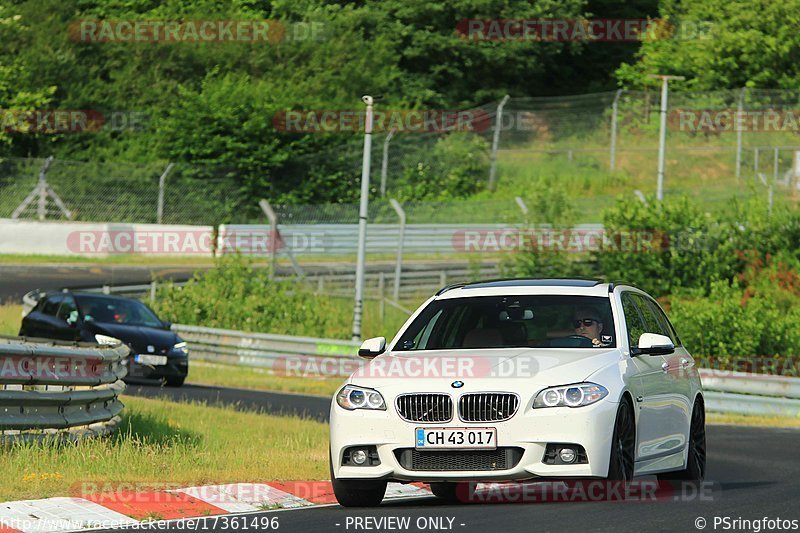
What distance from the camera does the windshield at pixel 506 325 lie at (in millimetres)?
11469

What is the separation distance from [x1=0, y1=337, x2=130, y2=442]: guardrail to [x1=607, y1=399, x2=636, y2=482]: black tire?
16.0 feet

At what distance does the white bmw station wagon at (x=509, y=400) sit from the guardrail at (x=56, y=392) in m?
2.99

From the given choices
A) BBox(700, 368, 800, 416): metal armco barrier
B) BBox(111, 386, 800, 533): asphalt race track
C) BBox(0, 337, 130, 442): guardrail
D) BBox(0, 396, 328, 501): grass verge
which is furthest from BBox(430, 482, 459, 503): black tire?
BBox(700, 368, 800, 416): metal armco barrier

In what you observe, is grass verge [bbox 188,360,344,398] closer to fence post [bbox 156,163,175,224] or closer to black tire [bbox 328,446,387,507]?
fence post [bbox 156,163,175,224]

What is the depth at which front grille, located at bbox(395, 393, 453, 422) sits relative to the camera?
1032 centimetres

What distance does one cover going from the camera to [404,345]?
38.5ft

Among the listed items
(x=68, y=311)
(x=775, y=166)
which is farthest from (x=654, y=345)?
(x=775, y=166)

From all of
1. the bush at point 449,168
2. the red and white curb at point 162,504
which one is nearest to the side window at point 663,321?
the red and white curb at point 162,504

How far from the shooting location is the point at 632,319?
12.0 metres

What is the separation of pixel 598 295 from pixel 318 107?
2001 inches

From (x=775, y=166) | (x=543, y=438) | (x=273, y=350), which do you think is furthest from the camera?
(x=775, y=166)

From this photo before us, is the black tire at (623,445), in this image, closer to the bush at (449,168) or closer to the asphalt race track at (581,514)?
the asphalt race track at (581,514)

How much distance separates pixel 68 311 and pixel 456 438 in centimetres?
1717

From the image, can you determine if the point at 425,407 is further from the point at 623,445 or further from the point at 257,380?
the point at 257,380
